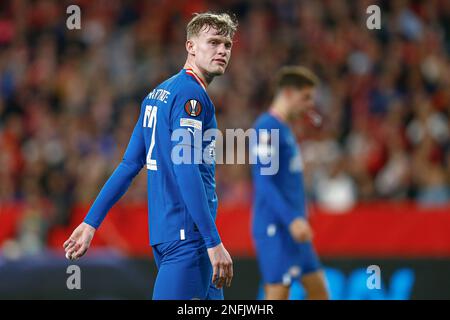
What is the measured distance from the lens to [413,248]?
10367mm

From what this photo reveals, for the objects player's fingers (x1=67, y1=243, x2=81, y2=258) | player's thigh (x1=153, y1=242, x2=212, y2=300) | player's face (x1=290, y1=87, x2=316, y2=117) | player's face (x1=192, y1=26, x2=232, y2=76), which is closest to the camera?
player's thigh (x1=153, y1=242, x2=212, y2=300)

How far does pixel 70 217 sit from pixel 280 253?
4.57 metres

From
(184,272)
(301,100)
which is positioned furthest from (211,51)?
(301,100)

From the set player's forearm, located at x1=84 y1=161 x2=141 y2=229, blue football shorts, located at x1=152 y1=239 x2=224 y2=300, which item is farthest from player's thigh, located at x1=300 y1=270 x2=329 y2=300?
player's forearm, located at x1=84 y1=161 x2=141 y2=229

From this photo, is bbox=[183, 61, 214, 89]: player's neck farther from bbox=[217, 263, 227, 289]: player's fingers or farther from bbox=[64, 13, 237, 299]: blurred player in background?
bbox=[217, 263, 227, 289]: player's fingers

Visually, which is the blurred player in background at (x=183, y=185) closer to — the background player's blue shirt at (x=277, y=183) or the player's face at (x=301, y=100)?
the background player's blue shirt at (x=277, y=183)

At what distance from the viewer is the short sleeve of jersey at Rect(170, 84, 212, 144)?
4.63 m

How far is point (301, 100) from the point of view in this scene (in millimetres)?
7812

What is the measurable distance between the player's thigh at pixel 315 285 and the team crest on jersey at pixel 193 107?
10.3 ft

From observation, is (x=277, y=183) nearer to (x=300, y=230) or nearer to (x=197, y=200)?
(x=300, y=230)

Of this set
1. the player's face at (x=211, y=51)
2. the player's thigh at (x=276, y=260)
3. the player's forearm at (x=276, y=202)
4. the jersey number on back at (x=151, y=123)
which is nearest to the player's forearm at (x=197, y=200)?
the jersey number on back at (x=151, y=123)

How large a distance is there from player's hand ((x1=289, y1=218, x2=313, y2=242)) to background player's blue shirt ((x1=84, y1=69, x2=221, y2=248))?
2.29 meters

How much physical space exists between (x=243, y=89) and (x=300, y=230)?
6607 millimetres

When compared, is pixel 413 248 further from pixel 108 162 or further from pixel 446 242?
pixel 108 162
